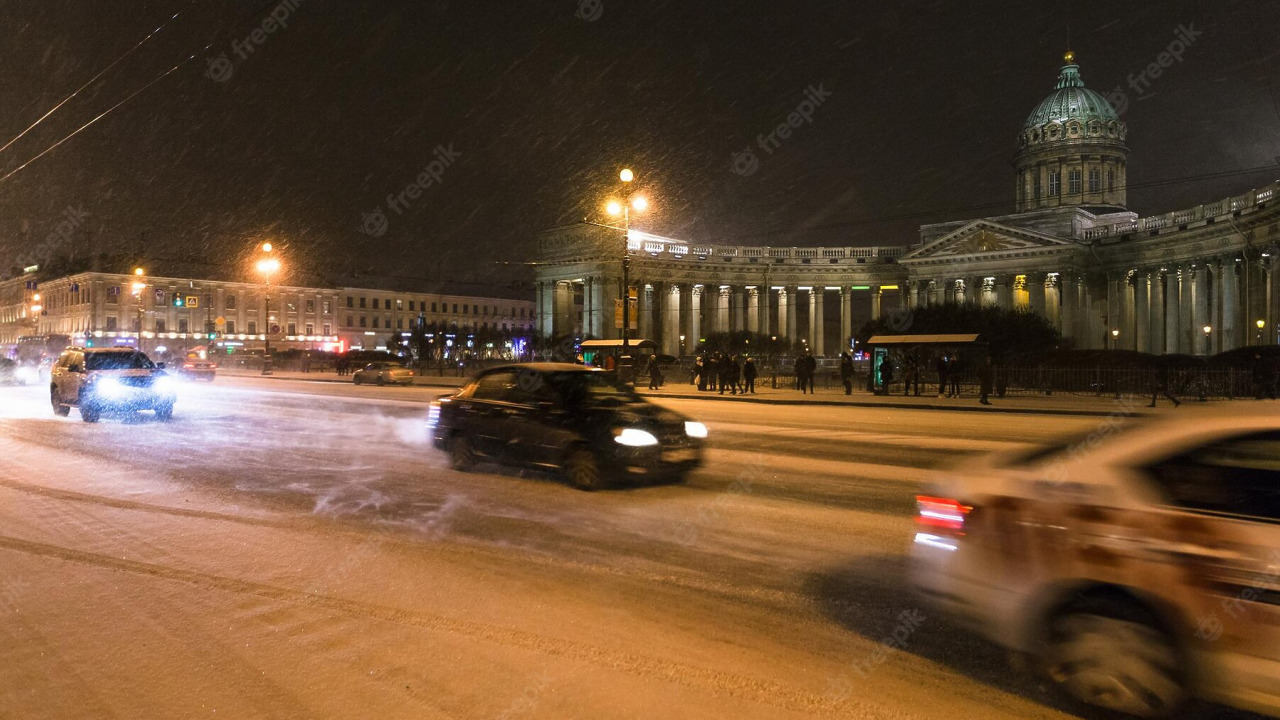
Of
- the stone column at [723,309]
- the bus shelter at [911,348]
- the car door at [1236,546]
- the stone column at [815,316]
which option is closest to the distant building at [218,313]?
the stone column at [723,309]

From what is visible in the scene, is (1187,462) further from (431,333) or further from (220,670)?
(431,333)

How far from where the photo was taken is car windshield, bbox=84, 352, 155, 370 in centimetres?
2062

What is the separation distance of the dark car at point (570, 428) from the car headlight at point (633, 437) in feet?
0.04

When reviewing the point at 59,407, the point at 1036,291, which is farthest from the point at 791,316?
the point at 59,407

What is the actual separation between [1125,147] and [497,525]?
96.0m

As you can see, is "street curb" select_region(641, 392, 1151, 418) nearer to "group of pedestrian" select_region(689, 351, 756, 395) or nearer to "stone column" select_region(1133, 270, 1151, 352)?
"group of pedestrian" select_region(689, 351, 756, 395)

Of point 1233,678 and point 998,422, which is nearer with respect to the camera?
point 1233,678

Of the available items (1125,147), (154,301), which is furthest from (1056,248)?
→ (154,301)

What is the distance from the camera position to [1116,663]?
420cm

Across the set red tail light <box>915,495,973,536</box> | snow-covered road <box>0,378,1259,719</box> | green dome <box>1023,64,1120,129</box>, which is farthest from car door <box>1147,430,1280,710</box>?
green dome <box>1023,64,1120,129</box>

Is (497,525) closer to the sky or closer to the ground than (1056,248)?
Result: closer to the ground

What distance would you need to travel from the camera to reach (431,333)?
286 ft

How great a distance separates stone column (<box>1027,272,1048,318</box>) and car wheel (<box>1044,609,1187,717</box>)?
7581 cm

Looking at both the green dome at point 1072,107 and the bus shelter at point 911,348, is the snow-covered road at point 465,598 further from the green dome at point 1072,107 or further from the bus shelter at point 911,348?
the green dome at point 1072,107
